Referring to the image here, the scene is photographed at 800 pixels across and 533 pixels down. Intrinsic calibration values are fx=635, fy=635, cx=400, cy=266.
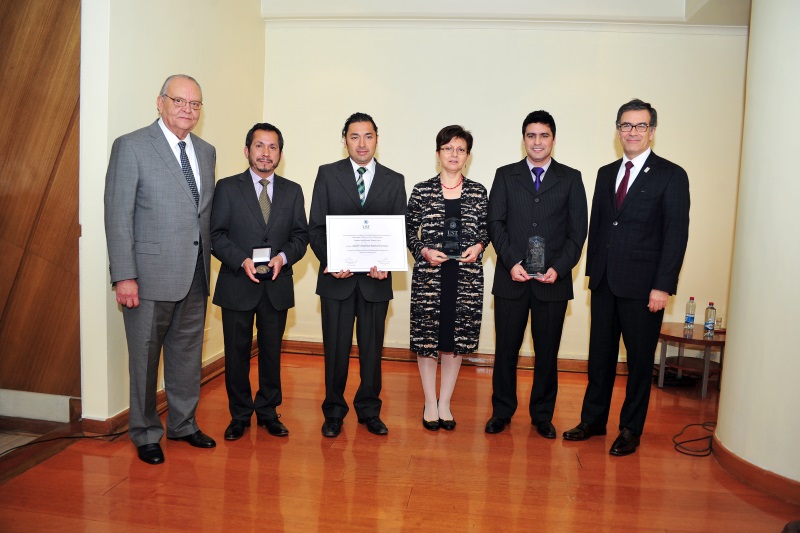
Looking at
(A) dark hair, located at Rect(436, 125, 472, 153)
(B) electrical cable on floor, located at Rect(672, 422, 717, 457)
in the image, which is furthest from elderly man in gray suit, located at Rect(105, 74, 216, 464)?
(B) electrical cable on floor, located at Rect(672, 422, 717, 457)

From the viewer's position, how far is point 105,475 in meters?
3.05

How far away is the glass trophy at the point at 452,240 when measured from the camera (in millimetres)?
3686

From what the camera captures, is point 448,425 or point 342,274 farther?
point 448,425

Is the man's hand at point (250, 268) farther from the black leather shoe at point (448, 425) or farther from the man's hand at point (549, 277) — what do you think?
the man's hand at point (549, 277)

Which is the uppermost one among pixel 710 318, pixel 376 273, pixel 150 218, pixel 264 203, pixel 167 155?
pixel 167 155

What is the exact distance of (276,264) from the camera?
3.52m

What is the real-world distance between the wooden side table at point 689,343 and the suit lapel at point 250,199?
3.26 meters

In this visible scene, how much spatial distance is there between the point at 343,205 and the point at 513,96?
2.63 m

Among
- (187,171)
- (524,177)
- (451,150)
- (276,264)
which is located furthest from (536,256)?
(187,171)

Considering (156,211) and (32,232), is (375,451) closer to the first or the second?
(156,211)

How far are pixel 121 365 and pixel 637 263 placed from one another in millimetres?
2981

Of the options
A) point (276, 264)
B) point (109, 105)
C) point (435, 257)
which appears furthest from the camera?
point (435, 257)

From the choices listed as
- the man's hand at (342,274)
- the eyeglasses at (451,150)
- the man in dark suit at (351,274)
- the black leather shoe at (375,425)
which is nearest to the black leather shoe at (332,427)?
the man in dark suit at (351,274)

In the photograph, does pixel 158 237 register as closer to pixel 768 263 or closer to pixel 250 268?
pixel 250 268
